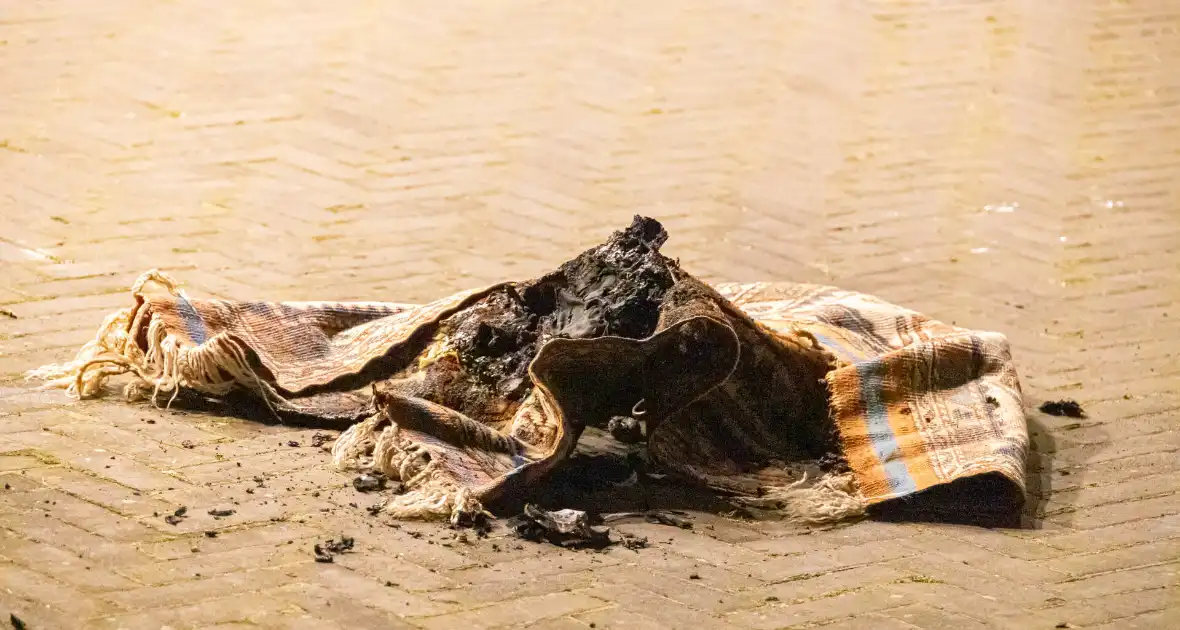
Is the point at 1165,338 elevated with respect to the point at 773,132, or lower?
lower

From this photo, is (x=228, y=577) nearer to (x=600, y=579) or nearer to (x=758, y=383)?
(x=600, y=579)

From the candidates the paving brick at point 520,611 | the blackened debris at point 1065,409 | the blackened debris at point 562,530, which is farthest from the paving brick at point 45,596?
the blackened debris at point 1065,409

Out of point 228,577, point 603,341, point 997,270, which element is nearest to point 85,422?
point 228,577

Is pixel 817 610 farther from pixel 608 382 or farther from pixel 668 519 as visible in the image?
pixel 608 382

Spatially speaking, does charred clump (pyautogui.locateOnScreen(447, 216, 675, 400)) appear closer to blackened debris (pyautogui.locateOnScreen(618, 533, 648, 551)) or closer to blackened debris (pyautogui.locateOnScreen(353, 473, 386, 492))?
blackened debris (pyautogui.locateOnScreen(353, 473, 386, 492))

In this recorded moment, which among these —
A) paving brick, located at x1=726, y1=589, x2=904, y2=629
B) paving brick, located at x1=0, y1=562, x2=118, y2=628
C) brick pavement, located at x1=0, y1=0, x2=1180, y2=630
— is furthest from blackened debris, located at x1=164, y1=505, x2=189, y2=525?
paving brick, located at x1=726, y1=589, x2=904, y2=629

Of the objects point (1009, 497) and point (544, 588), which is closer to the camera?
point (544, 588)

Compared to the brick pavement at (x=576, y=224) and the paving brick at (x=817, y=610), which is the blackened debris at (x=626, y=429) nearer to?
the brick pavement at (x=576, y=224)

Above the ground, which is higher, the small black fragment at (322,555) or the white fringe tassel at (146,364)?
the white fringe tassel at (146,364)
